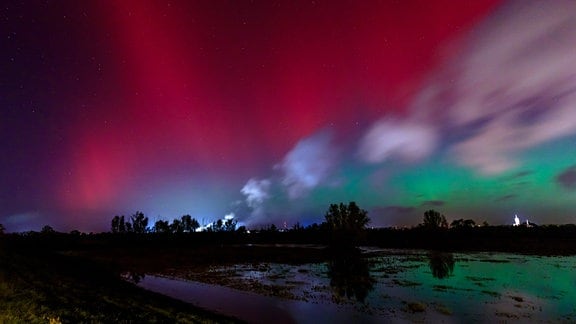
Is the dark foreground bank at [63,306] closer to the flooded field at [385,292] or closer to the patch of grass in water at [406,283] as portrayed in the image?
the flooded field at [385,292]

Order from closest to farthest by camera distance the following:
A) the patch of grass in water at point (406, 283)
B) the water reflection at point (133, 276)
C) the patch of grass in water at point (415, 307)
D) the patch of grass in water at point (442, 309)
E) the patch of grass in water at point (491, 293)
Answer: the patch of grass in water at point (442, 309) → the patch of grass in water at point (415, 307) → the patch of grass in water at point (491, 293) → the patch of grass in water at point (406, 283) → the water reflection at point (133, 276)

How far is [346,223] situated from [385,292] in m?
94.1

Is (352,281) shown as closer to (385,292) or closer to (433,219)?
(385,292)

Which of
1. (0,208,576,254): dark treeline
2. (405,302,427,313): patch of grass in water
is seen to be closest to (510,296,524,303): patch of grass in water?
(405,302,427,313): patch of grass in water

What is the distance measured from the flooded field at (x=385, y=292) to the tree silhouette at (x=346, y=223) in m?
50.4

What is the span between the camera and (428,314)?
28531 mm

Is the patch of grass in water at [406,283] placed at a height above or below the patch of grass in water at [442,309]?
above

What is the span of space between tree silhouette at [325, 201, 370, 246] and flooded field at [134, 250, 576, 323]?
50434mm

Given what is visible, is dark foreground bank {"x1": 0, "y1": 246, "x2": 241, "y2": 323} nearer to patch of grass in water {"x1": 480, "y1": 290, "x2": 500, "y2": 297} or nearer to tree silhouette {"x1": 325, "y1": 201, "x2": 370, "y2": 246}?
patch of grass in water {"x1": 480, "y1": 290, "x2": 500, "y2": 297}

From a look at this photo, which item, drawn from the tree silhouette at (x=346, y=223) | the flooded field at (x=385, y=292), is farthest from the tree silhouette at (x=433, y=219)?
the flooded field at (x=385, y=292)

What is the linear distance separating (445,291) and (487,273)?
52.7 ft

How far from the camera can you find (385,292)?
38.0 meters

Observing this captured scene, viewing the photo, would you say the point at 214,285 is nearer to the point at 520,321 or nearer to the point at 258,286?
the point at 258,286

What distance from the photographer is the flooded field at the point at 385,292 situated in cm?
2906
